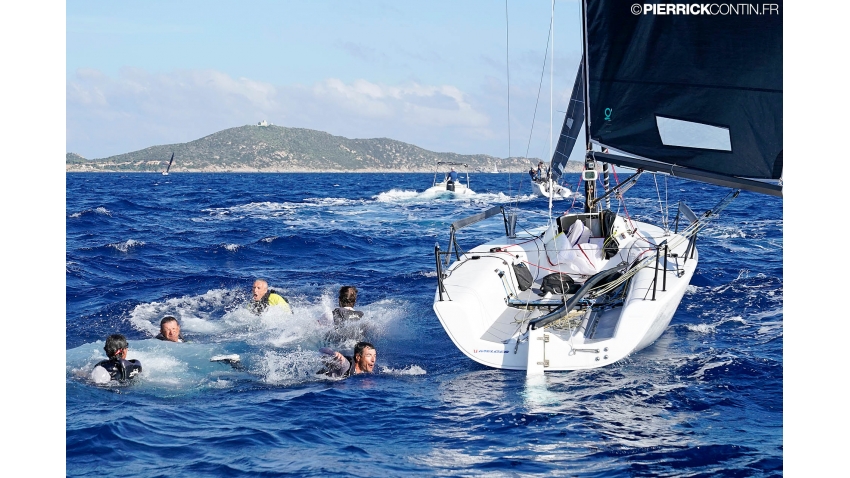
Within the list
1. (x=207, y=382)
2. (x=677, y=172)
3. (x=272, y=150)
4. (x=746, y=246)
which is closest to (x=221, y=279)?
(x=207, y=382)

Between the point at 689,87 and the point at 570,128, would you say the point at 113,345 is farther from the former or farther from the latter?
the point at 570,128

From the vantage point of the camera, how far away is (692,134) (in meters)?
8.21

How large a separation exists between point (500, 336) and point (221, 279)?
7426 mm

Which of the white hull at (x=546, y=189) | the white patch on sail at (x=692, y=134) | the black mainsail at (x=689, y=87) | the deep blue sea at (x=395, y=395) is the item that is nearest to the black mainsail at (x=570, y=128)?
the deep blue sea at (x=395, y=395)

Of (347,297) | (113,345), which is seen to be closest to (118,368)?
(113,345)

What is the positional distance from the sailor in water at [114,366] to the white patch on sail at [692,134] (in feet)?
20.6

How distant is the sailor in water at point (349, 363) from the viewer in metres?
7.75

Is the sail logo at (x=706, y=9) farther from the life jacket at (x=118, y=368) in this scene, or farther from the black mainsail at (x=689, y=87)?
the life jacket at (x=118, y=368)

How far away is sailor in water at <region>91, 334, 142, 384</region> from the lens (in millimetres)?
7168

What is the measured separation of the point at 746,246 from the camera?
1714 centimetres

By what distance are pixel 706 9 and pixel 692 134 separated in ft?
4.37

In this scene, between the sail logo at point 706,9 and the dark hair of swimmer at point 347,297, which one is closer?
the sail logo at point 706,9

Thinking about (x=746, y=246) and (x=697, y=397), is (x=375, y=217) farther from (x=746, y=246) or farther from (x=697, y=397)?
(x=697, y=397)

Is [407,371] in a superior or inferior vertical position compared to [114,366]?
inferior
